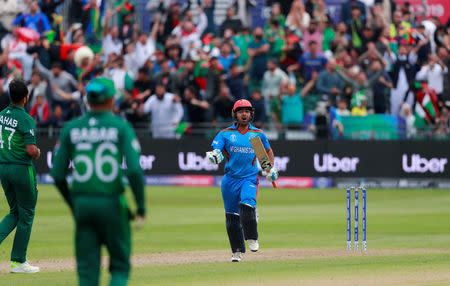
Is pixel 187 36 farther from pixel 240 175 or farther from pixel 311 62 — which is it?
pixel 240 175

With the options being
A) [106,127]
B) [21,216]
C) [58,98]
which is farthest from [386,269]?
[58,98]

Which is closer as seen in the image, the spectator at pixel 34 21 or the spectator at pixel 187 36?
the spectator at pixel 187 36

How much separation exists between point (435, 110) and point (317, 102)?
3390 mm

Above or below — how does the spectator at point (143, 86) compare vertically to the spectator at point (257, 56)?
below

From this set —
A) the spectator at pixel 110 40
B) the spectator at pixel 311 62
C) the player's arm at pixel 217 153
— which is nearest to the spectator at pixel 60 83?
the spectator at pixel 110 40

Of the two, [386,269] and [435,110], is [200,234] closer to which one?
[386,269]

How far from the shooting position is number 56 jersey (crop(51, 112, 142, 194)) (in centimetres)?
819

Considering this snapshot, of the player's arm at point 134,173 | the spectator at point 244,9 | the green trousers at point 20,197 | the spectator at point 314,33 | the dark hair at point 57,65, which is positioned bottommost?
the green trousers at point 20,197

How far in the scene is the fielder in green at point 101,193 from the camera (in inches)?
320

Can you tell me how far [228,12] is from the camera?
101ft

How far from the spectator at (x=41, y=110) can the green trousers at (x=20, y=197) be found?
1670 cm

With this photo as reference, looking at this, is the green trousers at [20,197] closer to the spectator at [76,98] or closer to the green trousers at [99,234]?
the green trousers at [99,234]

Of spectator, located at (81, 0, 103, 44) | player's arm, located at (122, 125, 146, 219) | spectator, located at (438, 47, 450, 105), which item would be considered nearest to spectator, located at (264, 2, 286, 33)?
spectator, located at (438, 47, 450, 105)

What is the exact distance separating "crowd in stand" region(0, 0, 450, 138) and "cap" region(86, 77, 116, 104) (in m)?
19.8
